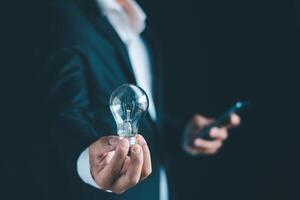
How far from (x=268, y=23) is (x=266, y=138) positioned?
40cm

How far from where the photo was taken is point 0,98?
4.24 ft

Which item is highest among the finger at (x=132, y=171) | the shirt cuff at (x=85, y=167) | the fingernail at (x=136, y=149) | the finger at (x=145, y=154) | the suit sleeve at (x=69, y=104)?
the suit sleeve at (x=69, y=104)

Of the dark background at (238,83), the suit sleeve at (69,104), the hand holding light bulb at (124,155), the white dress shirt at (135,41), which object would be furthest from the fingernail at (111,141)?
the dark background at (238,83)

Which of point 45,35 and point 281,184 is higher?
point 45,35

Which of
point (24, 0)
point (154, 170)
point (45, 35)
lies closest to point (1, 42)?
point (24, 0)

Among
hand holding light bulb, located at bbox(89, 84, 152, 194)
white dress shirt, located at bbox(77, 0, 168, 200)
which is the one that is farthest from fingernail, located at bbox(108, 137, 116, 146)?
white dress shirt, located at bbox(77, 0, 168, 200)

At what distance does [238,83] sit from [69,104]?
0.90 m

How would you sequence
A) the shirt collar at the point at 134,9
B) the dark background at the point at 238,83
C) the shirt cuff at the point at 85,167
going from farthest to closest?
the dark background at the point at 238,83 → the shirt collar at the point at 134,9 → the shirt cuff at the point at 85,167

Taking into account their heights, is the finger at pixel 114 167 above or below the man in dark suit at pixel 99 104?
below

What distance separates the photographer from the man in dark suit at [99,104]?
29.9 inches

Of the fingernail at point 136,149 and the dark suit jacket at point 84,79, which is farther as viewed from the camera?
the dark suit jacket at point 84,79

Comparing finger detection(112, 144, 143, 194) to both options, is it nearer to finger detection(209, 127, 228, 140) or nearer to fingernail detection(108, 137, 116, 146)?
fingernail detection(108, 137, 116, 146)

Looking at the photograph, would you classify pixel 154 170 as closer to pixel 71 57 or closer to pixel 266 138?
pixel 71 57

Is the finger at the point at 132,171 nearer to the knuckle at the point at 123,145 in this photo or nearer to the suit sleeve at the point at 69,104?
the knuckle at the point at 123,145
